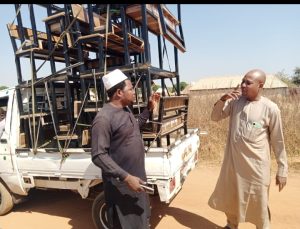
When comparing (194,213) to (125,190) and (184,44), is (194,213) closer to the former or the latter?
(125,190)

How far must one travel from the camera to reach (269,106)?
118 inches

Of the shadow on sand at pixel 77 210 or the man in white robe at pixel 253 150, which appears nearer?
the man in white robe at pixel 253 150

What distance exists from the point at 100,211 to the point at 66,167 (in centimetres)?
69

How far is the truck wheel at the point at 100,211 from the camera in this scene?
11.6 feet

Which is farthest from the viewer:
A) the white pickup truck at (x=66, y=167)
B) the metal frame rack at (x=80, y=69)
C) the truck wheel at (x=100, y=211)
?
the metal frame rack at (x=80, y=69)

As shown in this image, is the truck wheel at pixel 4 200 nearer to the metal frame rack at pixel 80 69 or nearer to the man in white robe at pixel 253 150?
the metal frame rack at pixel 80 69

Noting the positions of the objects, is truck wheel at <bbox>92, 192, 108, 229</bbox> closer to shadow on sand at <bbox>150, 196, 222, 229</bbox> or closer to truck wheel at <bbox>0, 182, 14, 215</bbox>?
shadow on sand at <bbox>150, 196, 222, 229</bbox>

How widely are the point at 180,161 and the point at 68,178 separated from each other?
146cm

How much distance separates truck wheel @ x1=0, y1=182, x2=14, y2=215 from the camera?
14.4ft

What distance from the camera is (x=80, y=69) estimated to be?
395 centimetres

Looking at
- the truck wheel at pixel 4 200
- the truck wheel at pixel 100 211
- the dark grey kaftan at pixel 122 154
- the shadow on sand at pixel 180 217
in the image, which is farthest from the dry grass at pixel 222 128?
the dark grey kaftan at pixel 122 154

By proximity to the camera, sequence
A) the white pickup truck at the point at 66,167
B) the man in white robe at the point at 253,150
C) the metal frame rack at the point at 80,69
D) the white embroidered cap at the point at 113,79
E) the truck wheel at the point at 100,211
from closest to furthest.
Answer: the white embroidered cap at the point at 113,79 < the man in white robe at the point at 253,150 < the white pickup truck at the point at 66,167 < the truck wheel at the point at 100,211 < the metal frame rack at the point at 80,69

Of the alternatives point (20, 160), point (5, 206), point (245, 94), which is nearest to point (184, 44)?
point (245, 94)

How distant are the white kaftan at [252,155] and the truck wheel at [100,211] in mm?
1478
